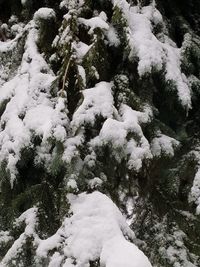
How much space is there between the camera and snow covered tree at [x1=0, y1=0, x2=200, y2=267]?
2158 millimetres

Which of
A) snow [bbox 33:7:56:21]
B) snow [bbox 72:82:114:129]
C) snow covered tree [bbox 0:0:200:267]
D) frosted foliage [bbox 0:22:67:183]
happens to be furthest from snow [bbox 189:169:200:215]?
snow [bbox 33:7:56:21]

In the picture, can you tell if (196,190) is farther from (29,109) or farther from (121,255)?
(29,109)

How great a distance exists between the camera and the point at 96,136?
2.31m

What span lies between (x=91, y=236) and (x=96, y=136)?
0.51 m

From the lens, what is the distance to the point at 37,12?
2.50 metres

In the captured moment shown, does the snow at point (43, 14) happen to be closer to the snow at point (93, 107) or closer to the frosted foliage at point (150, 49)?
the frosted foliage at point (150, 49)

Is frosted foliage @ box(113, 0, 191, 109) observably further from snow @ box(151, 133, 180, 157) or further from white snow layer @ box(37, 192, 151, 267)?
white snow layer @ box(37, 192, 151, 267)

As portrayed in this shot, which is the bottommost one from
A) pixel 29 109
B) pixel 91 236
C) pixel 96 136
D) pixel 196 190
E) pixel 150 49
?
pixel 196 190

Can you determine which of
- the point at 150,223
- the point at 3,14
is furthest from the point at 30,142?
the point at 3,14

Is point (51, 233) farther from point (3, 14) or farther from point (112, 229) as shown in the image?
point (3, 14)

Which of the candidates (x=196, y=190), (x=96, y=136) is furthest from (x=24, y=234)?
(x=196, y=190)

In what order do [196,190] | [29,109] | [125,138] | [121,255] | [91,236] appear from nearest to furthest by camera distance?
[121,255] → [91,236] → [125,138] → [29,109] → [196,190]

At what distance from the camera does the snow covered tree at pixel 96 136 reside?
2.16m

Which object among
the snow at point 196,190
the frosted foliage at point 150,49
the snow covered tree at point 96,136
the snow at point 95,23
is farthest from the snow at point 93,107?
the snow at point 196,190
